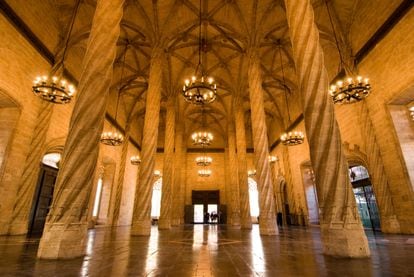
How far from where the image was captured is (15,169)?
8109mm

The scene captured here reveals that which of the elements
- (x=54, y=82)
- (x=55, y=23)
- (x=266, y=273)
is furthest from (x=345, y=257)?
(x=55, y=23)

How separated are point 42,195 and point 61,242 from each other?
8741 millimetres

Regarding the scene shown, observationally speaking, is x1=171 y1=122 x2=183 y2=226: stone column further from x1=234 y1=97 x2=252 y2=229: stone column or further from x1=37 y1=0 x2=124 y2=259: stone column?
x1=37 y1=0 x2=124 y2=259: stone column

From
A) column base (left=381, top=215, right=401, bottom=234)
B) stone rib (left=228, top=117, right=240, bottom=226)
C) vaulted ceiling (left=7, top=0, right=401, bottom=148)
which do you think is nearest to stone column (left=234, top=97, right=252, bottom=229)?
vaulted ceiling (left=7, top=0, right=401, bottom=148)

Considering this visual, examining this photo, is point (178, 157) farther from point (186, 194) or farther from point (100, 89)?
point (100, 89)

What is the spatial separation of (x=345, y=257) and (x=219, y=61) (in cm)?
1469

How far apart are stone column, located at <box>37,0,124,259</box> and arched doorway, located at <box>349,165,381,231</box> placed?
39.0 ft

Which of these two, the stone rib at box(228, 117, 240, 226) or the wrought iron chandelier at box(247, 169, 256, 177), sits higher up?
the wrought iron chandelier at box(247, 169, 256, 177)

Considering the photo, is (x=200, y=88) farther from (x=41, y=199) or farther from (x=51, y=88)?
(x=41, y=199)

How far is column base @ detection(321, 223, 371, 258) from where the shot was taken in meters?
3.21

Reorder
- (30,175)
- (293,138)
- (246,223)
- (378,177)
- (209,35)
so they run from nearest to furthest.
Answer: (30,175), (378,177), (246,223), (293,138), (209,35)

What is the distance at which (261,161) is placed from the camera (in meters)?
9.63

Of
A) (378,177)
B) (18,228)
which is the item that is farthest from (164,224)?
(378,177)

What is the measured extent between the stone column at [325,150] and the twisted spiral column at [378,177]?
6773 millimetres
